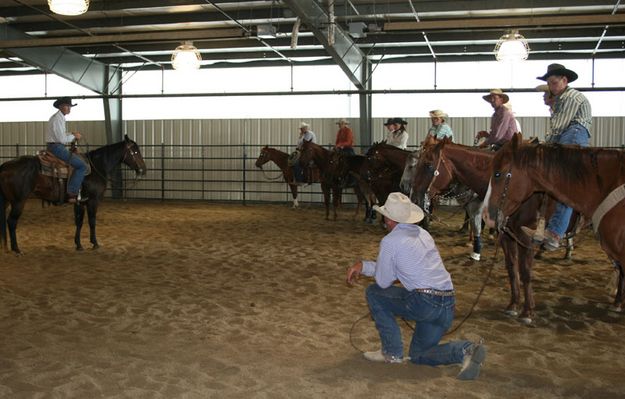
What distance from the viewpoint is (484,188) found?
229 inches

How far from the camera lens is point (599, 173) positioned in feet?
12.1

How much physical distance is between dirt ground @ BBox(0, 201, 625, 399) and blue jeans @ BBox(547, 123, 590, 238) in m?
0.89

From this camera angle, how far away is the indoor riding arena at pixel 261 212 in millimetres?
3904

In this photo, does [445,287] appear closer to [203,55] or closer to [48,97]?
[203,55]

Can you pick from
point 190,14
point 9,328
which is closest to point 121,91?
point 190,14

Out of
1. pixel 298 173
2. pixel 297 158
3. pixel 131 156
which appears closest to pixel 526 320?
pixel 131 156

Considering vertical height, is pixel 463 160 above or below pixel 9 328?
above

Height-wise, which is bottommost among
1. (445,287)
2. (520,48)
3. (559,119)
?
(445,287)

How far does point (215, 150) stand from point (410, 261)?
15750 millimetres

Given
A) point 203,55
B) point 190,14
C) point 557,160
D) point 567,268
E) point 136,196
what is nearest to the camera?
point 557,160

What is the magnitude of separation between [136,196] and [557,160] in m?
16.9

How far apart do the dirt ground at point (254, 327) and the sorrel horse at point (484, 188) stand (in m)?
0.31

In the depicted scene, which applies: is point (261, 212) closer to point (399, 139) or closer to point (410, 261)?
point (399, 139)

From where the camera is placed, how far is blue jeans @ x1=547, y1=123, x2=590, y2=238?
4676 millimetres
